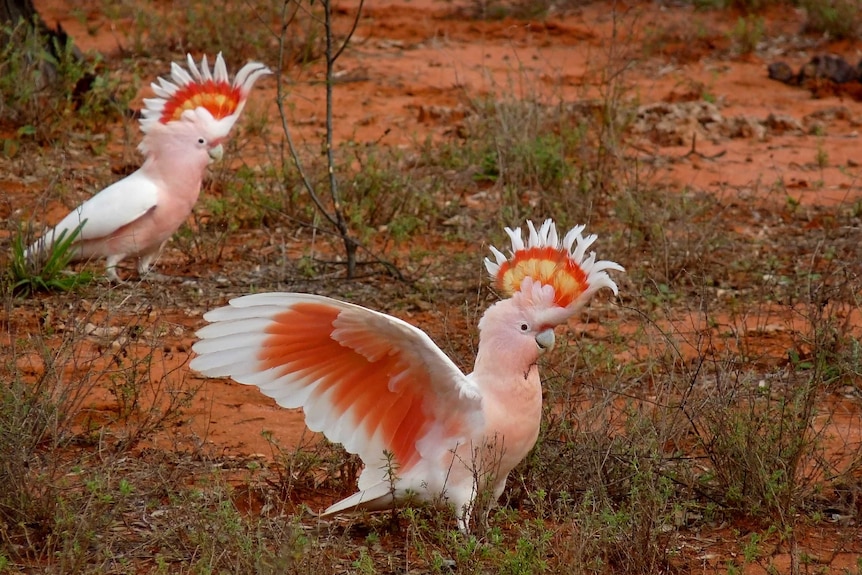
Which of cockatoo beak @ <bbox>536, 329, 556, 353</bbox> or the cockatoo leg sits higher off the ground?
cockatoo beak @ <bbox>536, 329, 556, 353</bbox>

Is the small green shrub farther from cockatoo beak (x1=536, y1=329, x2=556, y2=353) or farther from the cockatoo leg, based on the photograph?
cockatoo beak (x1=536, y1=329, x2=556, y2=353)

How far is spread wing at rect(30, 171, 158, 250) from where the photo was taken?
528 cm

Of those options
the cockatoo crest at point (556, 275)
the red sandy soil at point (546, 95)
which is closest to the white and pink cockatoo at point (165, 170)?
the red sandy soil at point (546, 95)

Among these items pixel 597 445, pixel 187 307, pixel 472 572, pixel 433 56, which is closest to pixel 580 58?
pixel 433 56

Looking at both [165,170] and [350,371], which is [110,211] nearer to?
[165,170]

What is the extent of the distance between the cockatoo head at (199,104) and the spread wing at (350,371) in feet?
6.93

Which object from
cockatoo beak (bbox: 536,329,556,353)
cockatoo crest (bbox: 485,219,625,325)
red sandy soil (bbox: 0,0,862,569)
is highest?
cockatoo crest (bbox: 485,219,625,325)

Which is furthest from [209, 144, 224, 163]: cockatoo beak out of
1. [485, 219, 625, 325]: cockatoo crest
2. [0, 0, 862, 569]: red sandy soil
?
[485, 219, 625, 325]: cockatoo crest

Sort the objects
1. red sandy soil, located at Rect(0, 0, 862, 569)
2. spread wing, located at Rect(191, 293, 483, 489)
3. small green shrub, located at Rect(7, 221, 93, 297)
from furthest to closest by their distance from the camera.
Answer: small green shrub, located at Rect(7, 221, 93, 297) → red sandy soil, located at Rect(0, 0, 862, 569) → spread wing, located at Rect(191, 293, 483, 489)

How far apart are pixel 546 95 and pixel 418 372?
17.2ft

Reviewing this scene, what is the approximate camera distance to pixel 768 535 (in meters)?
3.55

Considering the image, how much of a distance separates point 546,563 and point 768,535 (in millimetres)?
774

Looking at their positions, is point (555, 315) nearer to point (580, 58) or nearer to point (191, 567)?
point (191, 567)

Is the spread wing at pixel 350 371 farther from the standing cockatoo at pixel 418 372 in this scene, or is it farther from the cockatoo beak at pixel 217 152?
the cockatoo beak at pixel 217 152
